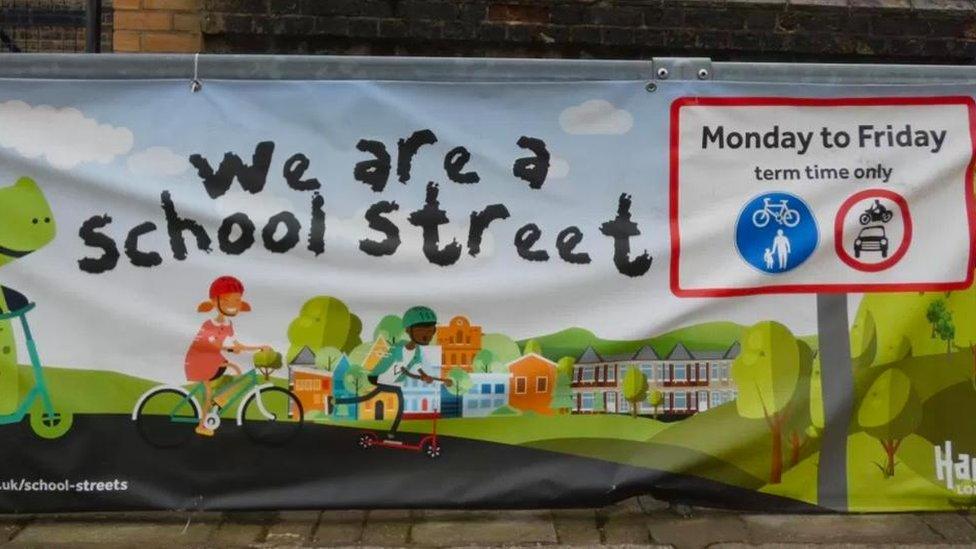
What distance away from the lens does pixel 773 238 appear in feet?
12.6

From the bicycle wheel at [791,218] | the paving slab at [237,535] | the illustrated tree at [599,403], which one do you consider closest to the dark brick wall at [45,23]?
the paving slab at [237,535]

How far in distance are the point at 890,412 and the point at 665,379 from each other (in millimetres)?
941

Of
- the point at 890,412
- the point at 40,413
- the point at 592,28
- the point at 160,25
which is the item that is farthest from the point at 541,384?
the point at 160,25

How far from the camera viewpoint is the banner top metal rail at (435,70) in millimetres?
3676

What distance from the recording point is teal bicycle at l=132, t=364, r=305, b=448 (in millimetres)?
3736

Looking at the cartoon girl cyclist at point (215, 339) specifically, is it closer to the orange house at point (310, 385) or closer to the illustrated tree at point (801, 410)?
the orange house at point (310, 385)

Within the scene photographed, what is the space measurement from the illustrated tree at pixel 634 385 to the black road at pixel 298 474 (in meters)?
0.29

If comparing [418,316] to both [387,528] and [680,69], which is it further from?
[680,69]

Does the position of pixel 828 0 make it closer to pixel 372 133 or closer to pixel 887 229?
pixel 887 229

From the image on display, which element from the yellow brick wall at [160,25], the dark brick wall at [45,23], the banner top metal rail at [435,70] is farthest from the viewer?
the dark brick wall at [45,23]

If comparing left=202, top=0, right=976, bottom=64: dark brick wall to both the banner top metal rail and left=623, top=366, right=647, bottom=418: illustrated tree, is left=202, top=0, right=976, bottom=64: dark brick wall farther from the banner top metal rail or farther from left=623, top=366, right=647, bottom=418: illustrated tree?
left=623, top=366, right=647, bottom=418: illustrated tree

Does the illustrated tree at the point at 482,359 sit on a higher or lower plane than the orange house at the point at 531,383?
higher

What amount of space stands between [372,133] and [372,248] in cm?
46

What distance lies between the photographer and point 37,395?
372 cm
